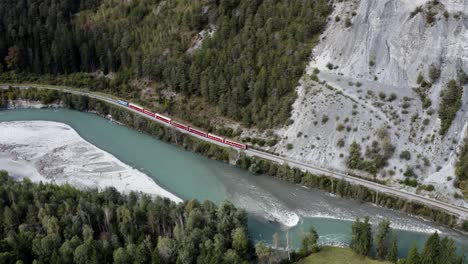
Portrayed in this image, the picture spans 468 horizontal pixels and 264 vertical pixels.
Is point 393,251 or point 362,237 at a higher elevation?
point 362,237

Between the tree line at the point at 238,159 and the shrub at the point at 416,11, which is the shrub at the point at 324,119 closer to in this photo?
the tree line at the point at 238,159

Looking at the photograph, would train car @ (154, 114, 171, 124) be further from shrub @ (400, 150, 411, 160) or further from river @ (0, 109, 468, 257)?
shrub @ (400, 150, 411, 160)

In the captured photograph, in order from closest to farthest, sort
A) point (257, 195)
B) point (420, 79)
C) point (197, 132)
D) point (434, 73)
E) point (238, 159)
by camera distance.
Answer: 1. point (257, 195)
2. point (434, 73)
3. point (420, 79)
4. point (238, 159)
5. point (197, 132)

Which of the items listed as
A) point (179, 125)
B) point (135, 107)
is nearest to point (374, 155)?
point (179, 125)

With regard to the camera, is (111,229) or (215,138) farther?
(215,138)

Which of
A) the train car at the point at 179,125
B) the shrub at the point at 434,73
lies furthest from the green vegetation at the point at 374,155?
the train car at the point at 179,125

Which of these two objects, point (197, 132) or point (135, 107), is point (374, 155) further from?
point (135, 107)

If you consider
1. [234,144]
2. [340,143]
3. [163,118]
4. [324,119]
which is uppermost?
[324,119]

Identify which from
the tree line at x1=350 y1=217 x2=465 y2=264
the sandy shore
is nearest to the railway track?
the tree line at x1=350 y1=217 x2=465 y2=264
